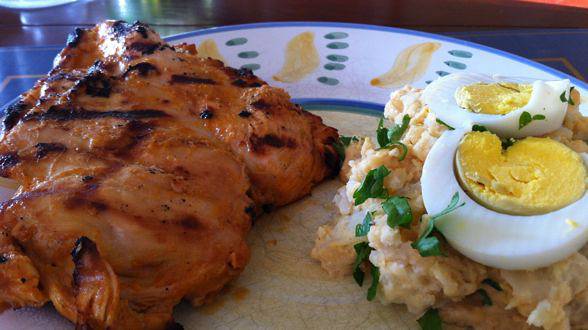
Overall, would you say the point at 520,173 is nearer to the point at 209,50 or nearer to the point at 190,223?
the point at 190,223

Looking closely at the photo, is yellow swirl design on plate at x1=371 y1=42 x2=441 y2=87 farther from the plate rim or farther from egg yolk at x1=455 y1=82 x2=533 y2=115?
egg yolk at x1=455 y1=82 x2=533 y2=115

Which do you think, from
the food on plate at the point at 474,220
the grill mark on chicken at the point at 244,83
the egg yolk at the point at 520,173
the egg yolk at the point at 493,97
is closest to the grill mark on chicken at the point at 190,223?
the food on plate at the point at 474,220

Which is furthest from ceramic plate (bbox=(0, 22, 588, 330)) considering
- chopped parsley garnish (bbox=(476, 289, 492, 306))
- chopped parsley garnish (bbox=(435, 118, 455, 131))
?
chopped parsley garnish (bbox=(435, 118, 455, 131))

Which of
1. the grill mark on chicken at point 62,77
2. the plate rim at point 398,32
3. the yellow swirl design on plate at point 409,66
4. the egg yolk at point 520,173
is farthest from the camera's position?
the yellow swirl design on plate at point 409,66

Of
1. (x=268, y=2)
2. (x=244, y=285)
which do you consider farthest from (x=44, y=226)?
(x=268, y=2)

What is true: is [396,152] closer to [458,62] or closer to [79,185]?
[79,185]

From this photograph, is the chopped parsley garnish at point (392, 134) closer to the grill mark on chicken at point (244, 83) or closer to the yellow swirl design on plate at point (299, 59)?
the grill mark on chicken at point (244, 83)
